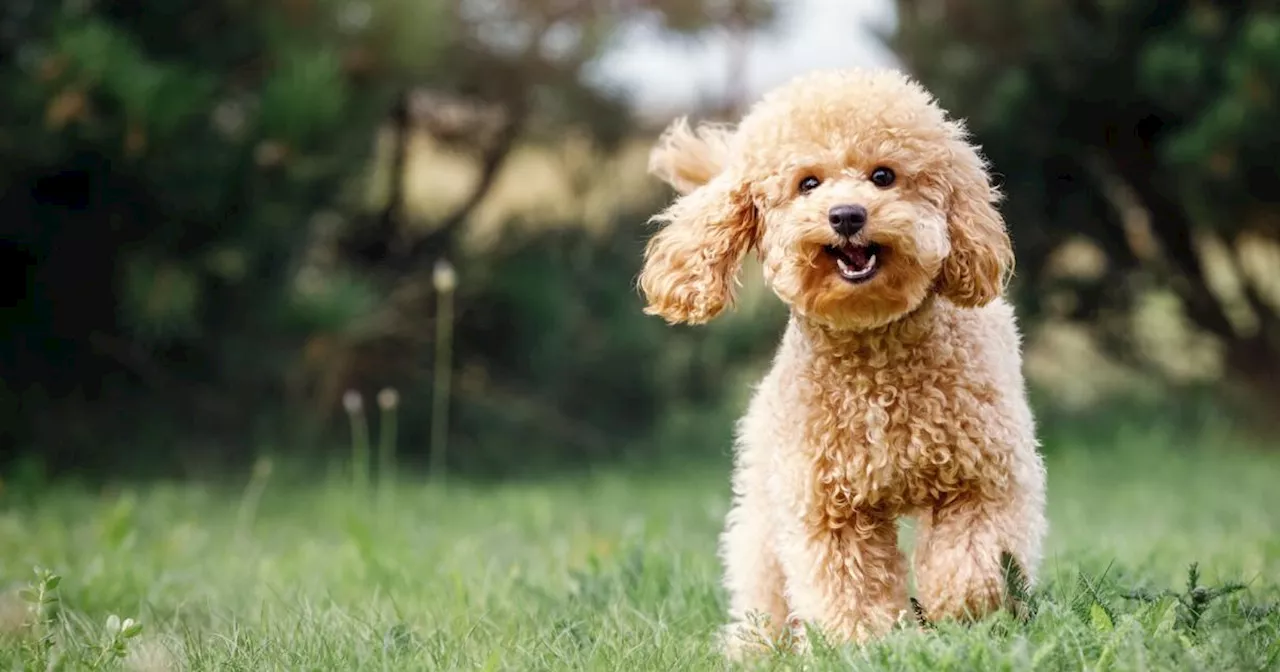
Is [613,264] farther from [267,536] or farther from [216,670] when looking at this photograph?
[216,670]

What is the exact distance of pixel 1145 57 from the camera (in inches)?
298

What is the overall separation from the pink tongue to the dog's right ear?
25.1 inches

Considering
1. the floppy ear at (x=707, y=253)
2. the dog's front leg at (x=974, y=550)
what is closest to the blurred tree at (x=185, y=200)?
the floppy ear at (x=707, y=253)

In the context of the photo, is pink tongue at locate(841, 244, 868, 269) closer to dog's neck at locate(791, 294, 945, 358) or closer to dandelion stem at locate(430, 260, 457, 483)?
dog's neck at locate(791, 294, 945, 358)

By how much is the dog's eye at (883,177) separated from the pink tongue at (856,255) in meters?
0.18

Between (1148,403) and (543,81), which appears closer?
(543,81)

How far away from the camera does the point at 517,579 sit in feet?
12.6

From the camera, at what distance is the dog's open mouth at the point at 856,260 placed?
2.80m

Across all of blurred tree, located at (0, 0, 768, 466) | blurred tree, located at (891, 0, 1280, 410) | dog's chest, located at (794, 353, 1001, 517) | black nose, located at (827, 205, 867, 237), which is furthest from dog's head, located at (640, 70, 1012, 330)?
blurred tree, located at (891, 0, 1280, 410)

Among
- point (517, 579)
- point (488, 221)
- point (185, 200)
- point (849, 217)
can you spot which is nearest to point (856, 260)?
point (849, 217)

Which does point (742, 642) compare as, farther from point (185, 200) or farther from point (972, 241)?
point (185, 200)

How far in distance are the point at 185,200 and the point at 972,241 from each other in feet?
14.3

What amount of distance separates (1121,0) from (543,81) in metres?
3.38

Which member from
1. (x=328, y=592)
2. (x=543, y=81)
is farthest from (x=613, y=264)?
(x=328, y=592)
